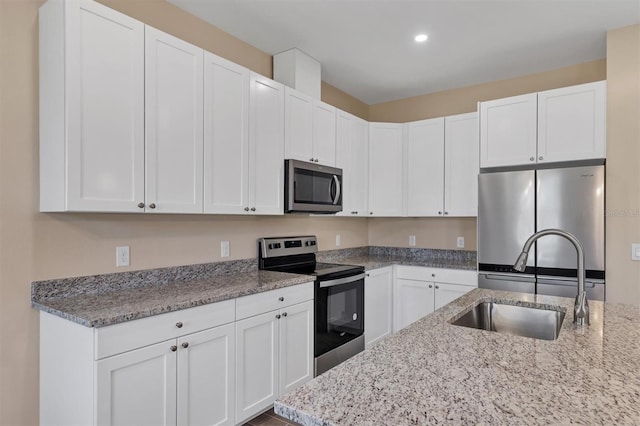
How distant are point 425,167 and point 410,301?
143 centimetres

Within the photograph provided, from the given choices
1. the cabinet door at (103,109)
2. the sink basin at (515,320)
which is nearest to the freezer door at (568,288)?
the sink basin at (515,320)

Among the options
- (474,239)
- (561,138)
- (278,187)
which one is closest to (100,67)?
(278,187)

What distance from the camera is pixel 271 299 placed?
2.35 metres

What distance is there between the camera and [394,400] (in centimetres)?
83

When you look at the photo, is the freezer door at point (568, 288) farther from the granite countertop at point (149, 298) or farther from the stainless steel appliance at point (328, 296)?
the granite countertop at point (149, 298)

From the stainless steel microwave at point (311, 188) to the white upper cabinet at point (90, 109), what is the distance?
1168mm

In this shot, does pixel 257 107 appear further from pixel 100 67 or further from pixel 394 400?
pixel 394 400

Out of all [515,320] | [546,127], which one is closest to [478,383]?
[515,320]

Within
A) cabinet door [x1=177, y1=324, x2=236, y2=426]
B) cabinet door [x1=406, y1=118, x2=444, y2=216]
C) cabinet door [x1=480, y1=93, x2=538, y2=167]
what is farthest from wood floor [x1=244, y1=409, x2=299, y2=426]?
cabinet door [x1=480, y1=93, x2=538, y2=167]

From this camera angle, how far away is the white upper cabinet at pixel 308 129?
2.96 meters

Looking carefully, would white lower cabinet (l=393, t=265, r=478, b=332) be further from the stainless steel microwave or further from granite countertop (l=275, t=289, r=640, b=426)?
granite countertop (l=275, t=289, r=640, b=426)

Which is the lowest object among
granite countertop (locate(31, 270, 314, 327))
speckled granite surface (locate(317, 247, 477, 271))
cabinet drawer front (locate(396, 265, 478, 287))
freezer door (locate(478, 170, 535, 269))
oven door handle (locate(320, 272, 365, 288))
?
cabinet drawer front (locate(396, 265, 478, 287))

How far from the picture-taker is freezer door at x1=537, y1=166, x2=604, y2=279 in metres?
2.73

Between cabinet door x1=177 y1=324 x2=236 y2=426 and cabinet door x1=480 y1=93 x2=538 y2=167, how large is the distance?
2.68 metres
